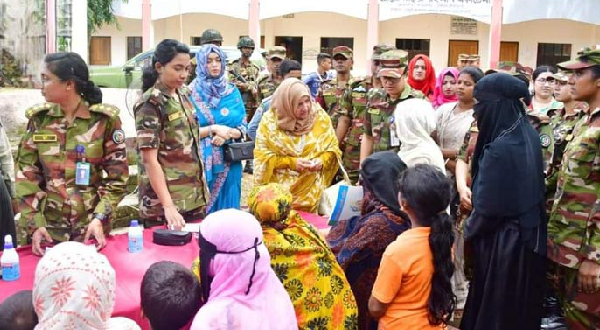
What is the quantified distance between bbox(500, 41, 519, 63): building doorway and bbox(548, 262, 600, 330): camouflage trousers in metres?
18.2

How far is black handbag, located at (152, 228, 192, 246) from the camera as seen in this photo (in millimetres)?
3037

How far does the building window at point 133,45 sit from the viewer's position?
73.6ft

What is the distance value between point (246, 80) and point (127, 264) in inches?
209

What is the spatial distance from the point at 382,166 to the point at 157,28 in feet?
66.2

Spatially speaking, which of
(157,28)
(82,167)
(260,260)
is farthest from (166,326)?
(157,28)

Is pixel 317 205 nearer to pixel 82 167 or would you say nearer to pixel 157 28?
pixel 82 167

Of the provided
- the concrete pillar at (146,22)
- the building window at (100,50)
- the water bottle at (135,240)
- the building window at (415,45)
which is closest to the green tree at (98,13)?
the concrete pillar at (146,22)

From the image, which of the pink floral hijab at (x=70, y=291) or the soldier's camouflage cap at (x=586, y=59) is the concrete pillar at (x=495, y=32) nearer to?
the soldier's camouflage cap at (x=586, y=59)

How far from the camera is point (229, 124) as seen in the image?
459cm

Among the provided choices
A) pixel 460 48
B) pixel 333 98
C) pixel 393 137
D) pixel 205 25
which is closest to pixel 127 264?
pixel 393 137

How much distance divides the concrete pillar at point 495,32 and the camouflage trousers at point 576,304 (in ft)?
53.4

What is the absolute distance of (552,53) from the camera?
19.7 meters

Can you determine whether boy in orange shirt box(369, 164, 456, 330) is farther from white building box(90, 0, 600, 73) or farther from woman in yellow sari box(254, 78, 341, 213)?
white building box(90, 0, 600, 73)

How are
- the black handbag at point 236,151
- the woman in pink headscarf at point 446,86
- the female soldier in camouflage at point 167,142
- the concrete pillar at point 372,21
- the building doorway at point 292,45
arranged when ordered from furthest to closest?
the building doorway at point 292,45 < the concrete pillar at point 372,21 < the woman in pink headscarf at point 446,86 < the black handbag at point 236,151 < the female soldier in camouflage at point 167,142
